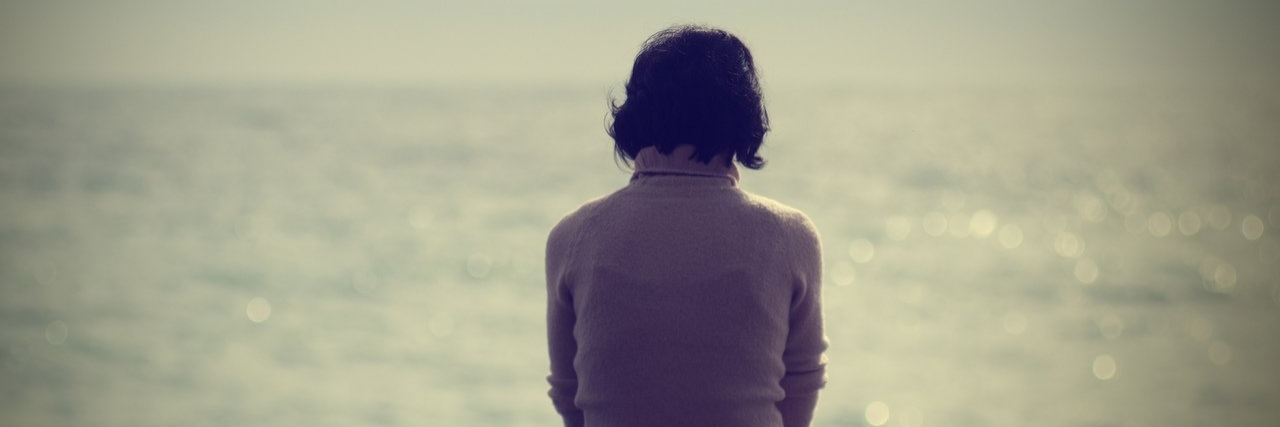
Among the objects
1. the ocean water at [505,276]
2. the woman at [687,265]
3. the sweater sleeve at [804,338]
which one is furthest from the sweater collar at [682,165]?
the ocean water at [505,276]

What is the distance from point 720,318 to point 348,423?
731 cm

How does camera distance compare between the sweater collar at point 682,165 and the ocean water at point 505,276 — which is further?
the ocean water at point 505,276

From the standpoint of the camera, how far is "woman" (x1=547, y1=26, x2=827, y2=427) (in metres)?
1.74

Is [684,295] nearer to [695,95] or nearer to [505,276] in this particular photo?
[695,95]

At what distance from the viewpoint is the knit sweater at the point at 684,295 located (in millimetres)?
1732

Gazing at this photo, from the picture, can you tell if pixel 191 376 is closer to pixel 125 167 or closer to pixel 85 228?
pixel 85 228

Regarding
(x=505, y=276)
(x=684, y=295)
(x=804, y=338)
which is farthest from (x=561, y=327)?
(x=505, y=276)

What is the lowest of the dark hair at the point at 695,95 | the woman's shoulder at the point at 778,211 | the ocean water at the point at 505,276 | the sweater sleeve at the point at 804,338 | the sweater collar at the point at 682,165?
the sweater sleeve at the point at 804,338

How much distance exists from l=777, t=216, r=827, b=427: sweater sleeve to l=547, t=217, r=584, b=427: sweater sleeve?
1.09 ft

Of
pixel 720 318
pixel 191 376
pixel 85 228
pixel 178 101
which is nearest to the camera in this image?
pixel 720 318

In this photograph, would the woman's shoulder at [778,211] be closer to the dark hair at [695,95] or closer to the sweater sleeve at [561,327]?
the dark hair at [695,95]

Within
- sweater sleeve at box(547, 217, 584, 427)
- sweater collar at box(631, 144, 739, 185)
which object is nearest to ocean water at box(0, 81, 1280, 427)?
sweater collar at box(631, 144, 739, 185)

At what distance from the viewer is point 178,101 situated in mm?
53500

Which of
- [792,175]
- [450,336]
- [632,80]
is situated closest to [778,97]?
[792,175]
